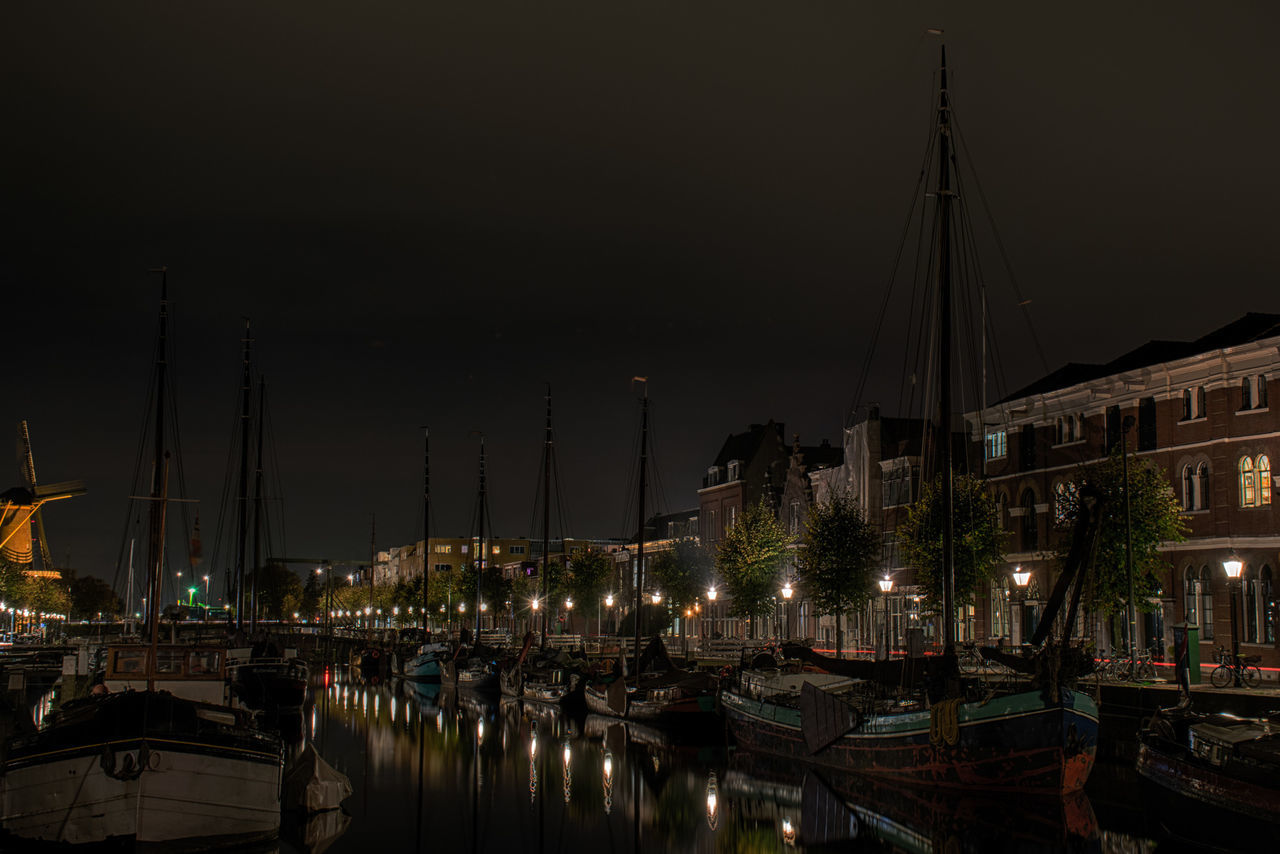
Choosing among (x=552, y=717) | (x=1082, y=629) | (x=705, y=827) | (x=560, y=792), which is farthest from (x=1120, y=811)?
(x=552, y=717)

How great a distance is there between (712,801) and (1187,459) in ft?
101

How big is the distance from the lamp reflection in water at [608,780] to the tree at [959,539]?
18.0 metres

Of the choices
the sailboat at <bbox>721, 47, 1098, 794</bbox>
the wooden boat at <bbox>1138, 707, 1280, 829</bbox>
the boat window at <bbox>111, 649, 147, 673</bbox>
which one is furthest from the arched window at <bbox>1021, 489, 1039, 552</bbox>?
the boat window at <bbox>111, 649, 147, 673</bbox>

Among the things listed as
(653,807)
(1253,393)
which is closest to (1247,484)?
(1253,393)

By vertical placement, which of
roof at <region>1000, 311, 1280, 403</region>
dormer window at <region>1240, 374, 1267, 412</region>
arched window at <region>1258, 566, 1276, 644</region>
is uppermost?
roof at <region>1000, 311, 1280, 403</region>

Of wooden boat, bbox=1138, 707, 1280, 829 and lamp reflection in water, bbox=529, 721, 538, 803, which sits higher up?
wooden boat, bbox=1138, 707, 1280, 829

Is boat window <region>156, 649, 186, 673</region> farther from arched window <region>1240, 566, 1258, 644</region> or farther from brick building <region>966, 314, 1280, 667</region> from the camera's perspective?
arched window <region>1240, 566, 1258, 644</region>

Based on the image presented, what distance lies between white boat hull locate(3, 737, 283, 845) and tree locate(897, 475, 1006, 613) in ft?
122

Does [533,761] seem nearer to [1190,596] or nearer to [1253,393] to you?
[1190,596]

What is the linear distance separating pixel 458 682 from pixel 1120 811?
57292mm

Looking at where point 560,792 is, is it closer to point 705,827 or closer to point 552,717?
point 705,827

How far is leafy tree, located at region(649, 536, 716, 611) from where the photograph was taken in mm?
86750

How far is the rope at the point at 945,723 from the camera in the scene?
31.6 metres

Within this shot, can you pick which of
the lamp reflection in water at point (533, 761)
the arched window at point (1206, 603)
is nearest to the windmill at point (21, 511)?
the lamp reflection in water at point (533, 761)
